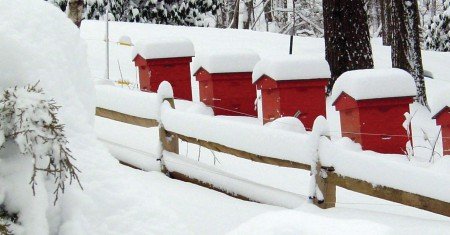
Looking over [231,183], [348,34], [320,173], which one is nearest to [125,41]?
[348,34]

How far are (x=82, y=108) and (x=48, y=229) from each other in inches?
28.3

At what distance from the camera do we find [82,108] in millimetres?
2930

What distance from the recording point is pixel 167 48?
9.23 metres

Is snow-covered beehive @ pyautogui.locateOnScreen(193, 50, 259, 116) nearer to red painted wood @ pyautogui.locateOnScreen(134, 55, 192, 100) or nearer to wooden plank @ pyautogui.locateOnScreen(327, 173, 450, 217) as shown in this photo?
red painted wood @ pyautogui.locateOnScreen(134, 55, 192, 100)

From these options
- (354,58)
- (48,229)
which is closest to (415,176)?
(48,229)

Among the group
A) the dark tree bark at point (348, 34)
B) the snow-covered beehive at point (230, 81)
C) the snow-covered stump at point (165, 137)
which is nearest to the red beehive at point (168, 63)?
the snow-covered beehive at point (230, 81)

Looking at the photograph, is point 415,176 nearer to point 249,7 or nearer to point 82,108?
point 82,108

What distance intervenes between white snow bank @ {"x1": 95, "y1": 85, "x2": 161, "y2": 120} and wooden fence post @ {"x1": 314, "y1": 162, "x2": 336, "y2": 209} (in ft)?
6.95

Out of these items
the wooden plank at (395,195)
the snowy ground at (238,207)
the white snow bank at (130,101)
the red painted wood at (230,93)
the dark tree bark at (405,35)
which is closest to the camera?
the snowy ground at (238,207)

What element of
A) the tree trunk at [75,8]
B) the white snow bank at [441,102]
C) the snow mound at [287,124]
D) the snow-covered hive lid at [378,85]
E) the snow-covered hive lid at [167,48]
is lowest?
the snow mound at [287,124]

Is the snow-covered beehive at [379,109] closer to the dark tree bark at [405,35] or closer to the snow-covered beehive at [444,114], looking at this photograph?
the snow-covered beehive at [444,114]

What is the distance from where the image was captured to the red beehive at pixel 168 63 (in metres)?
9.21

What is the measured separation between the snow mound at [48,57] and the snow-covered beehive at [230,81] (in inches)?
198

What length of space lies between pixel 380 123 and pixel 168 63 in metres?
3.69
